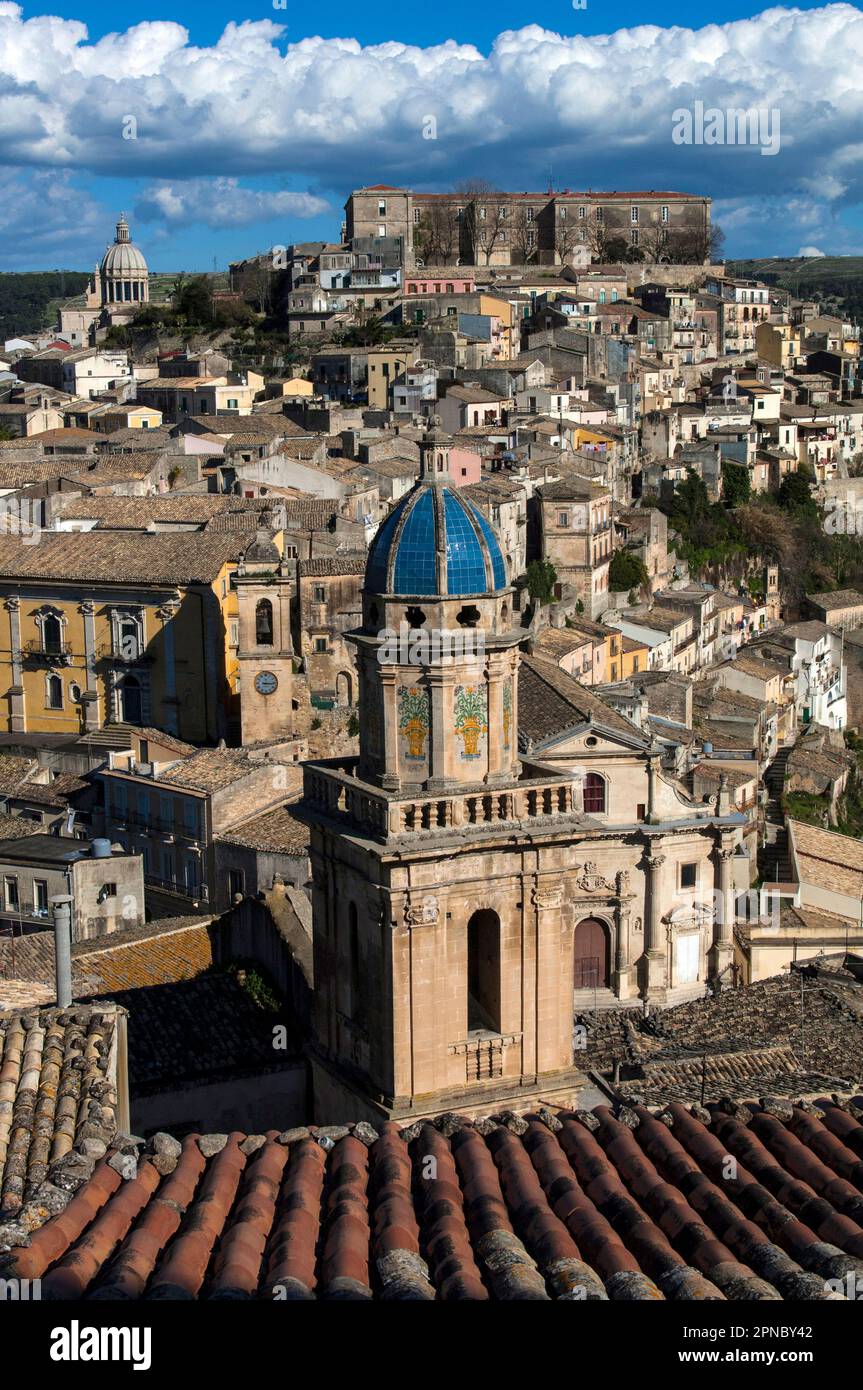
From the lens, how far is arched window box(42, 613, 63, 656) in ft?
127

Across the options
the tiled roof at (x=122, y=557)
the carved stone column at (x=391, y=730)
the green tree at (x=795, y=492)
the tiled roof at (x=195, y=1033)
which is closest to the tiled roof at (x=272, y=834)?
the tiled roof at (x=195, y=1033)

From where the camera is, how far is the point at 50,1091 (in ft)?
37.9

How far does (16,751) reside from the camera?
120ft

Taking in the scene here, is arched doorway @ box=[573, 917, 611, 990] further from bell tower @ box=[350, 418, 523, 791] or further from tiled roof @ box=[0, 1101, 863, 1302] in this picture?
tiled roof @ box=[0, 1101, 863, 1302]

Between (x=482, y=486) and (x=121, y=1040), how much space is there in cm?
3664

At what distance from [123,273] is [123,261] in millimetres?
658

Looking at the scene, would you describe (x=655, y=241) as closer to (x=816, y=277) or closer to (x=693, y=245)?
(x=693, y=245)

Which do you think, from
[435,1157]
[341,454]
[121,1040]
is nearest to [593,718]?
[121,1040]

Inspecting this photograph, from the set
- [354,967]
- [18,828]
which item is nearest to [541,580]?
[18,828]

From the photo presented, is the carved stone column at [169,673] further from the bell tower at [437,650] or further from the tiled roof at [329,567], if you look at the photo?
the bell tower at [437,650]

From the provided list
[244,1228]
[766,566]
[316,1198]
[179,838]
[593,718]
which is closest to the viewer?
[244,1228]

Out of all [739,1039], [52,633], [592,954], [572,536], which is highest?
[572,536]

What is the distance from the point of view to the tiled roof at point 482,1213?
7422 millimetres
